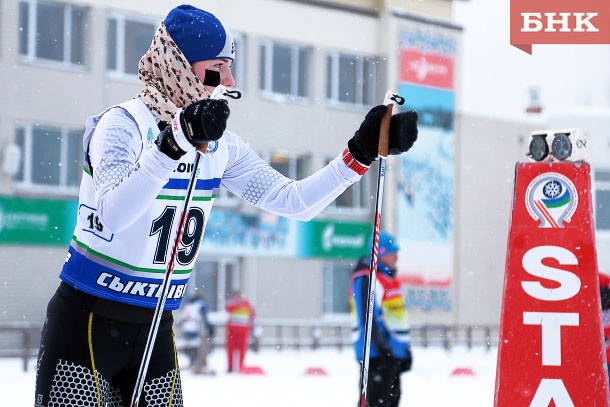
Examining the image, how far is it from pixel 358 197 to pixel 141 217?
862 inches

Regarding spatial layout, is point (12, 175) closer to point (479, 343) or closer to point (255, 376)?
point (255, 376)

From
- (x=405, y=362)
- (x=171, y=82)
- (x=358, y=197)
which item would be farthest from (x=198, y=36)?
(x=358, y=197)

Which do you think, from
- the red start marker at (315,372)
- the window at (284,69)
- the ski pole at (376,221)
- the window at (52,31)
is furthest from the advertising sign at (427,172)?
the ski pole at (376,221)

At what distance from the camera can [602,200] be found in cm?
2533

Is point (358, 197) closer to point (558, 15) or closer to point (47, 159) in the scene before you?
point (47, 159)

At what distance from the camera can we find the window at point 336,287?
2356 cm

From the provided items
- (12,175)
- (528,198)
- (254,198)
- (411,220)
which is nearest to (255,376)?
(12,175)

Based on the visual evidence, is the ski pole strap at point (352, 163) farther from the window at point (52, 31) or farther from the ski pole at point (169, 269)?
the window at point (52, 31)

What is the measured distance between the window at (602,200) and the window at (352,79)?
577 centimetres

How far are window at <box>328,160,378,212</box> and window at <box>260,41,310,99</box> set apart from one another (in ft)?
8.59

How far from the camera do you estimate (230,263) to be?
2194cm

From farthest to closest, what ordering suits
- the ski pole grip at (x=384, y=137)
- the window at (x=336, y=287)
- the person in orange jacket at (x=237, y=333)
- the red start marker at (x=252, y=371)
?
the window at (x=336, y=287), the red start marker at (x=252, y=371), the person in orange jacket at (x=237, y=333), the ski pole grip at (x=384, y=137)

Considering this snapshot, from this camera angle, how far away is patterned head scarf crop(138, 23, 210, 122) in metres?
2.82

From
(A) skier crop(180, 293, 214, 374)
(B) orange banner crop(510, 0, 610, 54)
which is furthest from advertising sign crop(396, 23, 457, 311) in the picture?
(A) skier crop(180, 293, 214, 374)
